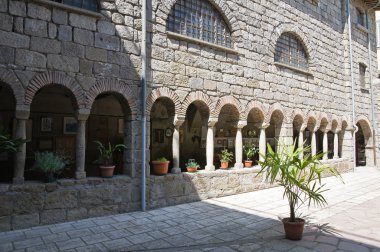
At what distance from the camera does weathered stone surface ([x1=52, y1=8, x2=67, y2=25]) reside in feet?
15.8

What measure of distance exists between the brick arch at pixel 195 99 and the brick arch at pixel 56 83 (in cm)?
213

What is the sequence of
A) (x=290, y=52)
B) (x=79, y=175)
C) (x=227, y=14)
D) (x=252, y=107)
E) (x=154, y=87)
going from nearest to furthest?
(x=79, y=175) < (x=154, y=87) < (x=227, y=14) < (x=252, y=107) < (x=290, y=52)

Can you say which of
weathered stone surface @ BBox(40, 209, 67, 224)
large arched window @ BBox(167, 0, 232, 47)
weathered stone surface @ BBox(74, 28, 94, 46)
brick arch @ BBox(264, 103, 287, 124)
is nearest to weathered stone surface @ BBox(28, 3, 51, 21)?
weathered stone surface @ BBox(74, 28, 94, 46)

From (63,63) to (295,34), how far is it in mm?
7571

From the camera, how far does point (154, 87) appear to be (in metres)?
5.85

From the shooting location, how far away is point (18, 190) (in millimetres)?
4355

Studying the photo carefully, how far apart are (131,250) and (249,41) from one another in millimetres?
6236

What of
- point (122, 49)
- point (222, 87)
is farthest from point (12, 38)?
point (222, 87)

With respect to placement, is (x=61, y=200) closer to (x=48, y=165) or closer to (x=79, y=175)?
(x=79, y=175)

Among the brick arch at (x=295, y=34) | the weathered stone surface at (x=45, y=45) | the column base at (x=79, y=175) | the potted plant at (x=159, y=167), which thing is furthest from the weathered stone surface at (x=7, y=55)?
the brick arch at (x=295, y=34)

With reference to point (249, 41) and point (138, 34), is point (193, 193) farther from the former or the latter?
point (249, 41)

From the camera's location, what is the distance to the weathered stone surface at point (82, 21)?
4984 mm

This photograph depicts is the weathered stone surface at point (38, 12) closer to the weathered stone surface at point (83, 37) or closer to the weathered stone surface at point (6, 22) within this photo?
the weathered stone surface at point (6, 22)

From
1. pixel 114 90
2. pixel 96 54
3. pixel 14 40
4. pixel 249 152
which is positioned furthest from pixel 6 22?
pixel 249 152
